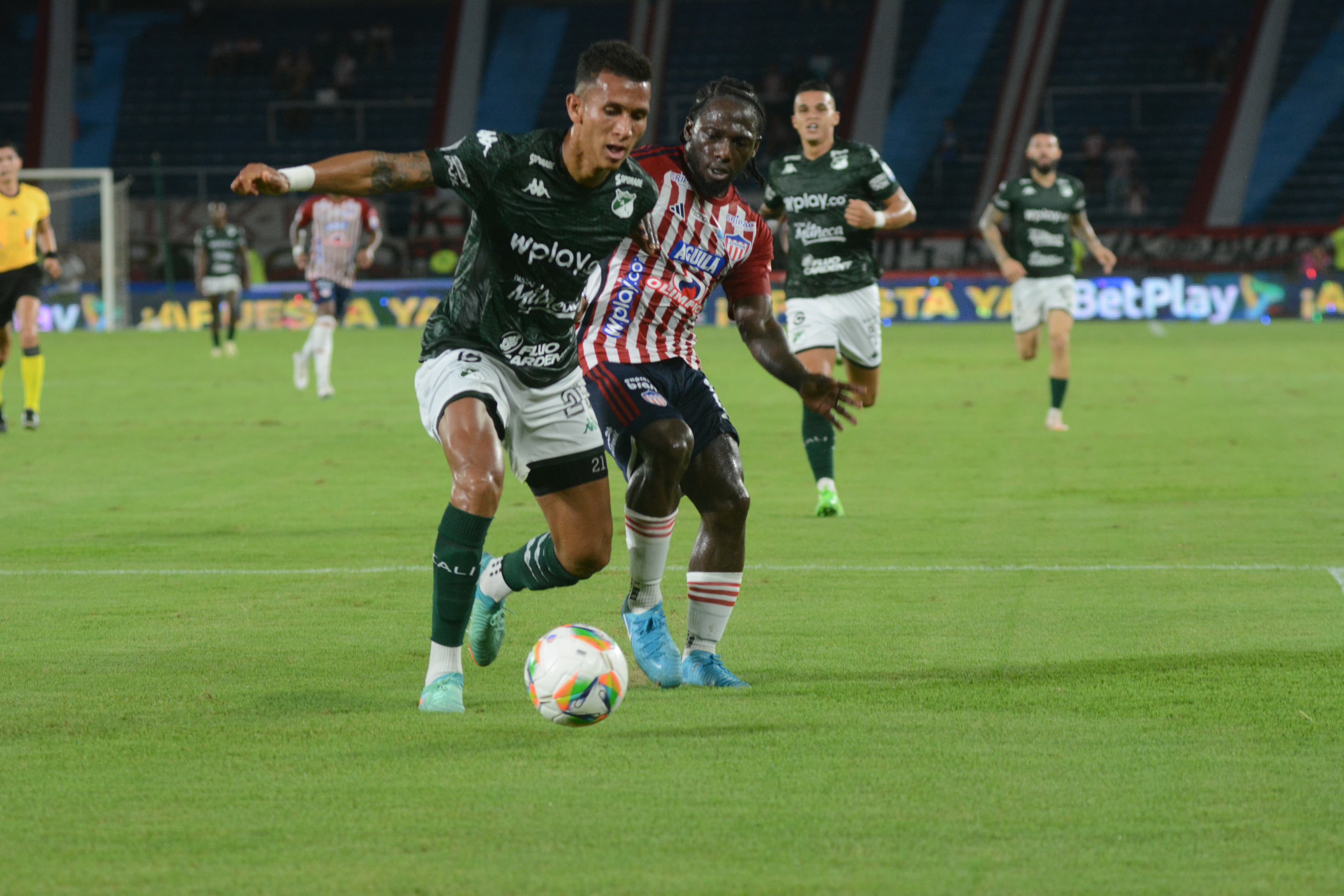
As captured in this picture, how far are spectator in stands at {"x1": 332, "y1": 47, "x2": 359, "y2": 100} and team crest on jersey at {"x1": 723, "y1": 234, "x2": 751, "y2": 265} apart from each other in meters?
35.8

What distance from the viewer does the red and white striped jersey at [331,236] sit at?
17.6m

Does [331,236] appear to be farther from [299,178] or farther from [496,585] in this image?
[299,178]

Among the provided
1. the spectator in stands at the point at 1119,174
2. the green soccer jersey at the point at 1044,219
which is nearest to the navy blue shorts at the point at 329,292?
the green soccer jersey at the point at 1044,219

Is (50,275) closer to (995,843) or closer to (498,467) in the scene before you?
(498,467)

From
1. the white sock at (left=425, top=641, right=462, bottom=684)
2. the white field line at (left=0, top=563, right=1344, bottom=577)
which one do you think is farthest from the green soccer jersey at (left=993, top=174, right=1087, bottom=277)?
the white sock at (left=425, top=641, right=462, bottom=684)

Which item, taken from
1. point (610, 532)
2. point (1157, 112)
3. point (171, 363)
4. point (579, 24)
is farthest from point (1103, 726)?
point (579, 24)

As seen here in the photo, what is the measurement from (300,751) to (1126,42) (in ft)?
→ 124

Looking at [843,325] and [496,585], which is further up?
[843,325]

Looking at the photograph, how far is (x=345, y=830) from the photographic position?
366 cm

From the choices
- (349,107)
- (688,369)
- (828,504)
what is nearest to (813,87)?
(828,504)

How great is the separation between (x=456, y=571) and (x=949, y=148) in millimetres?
33393

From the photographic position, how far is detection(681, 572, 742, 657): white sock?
5.35 meters

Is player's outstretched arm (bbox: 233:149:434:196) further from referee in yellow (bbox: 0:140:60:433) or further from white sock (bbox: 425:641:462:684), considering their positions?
referee in yellow (bbox: 0:140:60:433)

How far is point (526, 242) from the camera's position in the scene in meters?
4.97
